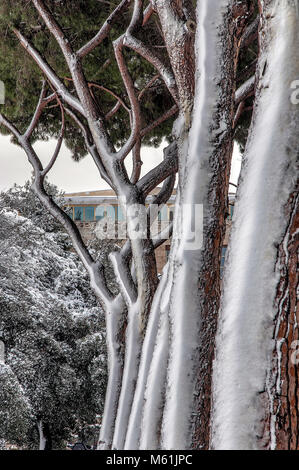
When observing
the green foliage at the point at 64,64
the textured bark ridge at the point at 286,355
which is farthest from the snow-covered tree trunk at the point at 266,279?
the green foliage at the point at 64,64

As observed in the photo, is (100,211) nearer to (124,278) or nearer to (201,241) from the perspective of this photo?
(124,278)

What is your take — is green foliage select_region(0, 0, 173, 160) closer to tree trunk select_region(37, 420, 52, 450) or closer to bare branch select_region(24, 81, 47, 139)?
bare branch select_region(24, 81, 47, 139)

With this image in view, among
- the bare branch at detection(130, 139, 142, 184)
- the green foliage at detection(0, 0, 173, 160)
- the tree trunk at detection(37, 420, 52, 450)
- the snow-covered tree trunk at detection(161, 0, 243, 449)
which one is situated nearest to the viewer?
the snow-covered tree trunk at detection(161, 0, 243, 449)

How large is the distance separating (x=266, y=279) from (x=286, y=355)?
0.24m

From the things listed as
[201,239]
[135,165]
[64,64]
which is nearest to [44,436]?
[64,64]

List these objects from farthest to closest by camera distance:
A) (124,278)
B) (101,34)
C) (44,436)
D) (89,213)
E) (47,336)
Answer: (89,213) < (44,436) < (47,336) < (101,34) < (124,278)

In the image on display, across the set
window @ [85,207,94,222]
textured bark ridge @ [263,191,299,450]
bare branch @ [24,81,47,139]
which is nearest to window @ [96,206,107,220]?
window @ [85,207,94,222]

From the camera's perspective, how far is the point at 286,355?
1714 mm

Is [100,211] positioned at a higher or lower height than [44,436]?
higher

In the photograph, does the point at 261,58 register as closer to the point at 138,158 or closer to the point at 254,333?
the point at 254,333

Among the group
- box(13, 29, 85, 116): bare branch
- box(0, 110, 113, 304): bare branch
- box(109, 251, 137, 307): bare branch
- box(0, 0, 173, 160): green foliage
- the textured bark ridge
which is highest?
box(0, 0, 173, 160): green foliage

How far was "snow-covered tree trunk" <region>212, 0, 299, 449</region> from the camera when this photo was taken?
5.49ft

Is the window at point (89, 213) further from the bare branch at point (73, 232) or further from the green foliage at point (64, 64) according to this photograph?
the bare branch at point (73, 232)
